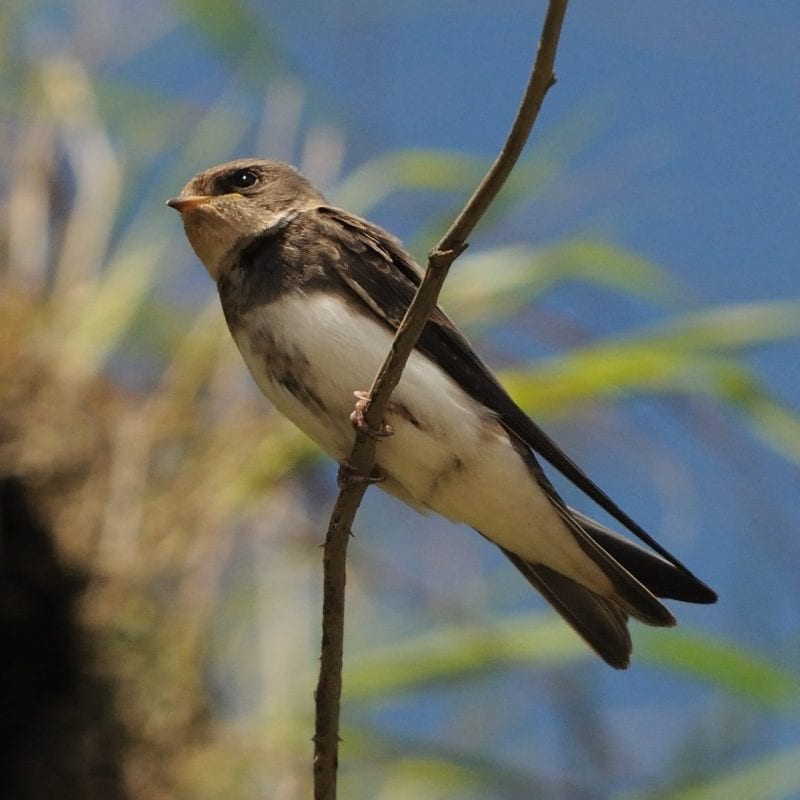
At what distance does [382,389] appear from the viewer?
1.39 m

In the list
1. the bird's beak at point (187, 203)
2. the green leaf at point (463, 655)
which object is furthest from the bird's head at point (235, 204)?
the green leaf at point (463, 655)

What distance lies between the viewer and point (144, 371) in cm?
251

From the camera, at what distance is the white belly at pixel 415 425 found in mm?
1698

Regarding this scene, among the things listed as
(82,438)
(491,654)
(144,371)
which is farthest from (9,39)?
(491,654)

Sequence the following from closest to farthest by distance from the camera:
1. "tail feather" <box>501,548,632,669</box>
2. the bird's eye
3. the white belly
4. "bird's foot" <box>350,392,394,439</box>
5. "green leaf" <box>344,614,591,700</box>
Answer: "bird's foot" <box>350,392,394,439</box> → the white belly → "tail feather" <box>501,548,632,669</box> → the bird's eye → "green leaf" <box>344,614,591,700</box>

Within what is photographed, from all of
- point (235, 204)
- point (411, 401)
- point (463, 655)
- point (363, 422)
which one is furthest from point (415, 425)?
point (463, 655)

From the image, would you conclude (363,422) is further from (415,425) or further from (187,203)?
(187,203)

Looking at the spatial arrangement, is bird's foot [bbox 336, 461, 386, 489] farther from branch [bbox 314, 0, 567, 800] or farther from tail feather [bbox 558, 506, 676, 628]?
tail feather [bbox 558, 506, 676, 628]

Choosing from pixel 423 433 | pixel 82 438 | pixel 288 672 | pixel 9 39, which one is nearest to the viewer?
pixel 423 433

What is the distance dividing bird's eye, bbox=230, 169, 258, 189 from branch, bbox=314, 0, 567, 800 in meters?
0.59

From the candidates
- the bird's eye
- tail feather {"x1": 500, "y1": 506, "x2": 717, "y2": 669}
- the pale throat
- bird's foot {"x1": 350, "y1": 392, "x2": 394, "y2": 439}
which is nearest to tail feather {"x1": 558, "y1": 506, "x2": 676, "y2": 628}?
tail feather {"x1": 500, "y1": 506, "x2": 717, "y2": 669}

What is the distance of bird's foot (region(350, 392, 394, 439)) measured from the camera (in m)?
1.49

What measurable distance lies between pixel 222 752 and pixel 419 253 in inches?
31.3

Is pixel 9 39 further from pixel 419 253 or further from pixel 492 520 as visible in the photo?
pixel 492 520
